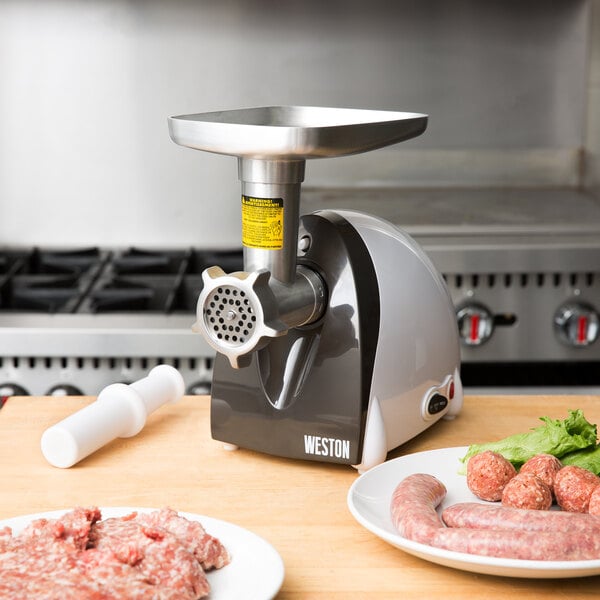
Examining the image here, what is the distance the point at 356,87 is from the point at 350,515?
159cm

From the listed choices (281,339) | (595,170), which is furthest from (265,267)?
(595,170)

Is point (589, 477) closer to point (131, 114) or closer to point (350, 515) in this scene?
point (350, 515)

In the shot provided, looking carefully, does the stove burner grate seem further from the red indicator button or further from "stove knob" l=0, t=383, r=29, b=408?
the red indicator button

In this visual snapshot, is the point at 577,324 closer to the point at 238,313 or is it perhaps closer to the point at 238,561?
the point at 238,313

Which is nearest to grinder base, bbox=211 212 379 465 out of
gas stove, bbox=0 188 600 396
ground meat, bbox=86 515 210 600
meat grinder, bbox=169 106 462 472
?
meat grinder, bbox=169 106 462 472

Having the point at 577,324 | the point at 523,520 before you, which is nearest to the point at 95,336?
the point at 577,324

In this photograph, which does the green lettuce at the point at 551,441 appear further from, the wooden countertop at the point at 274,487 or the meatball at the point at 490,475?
the wooden countertop at the point at 274,487

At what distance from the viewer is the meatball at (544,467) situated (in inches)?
40.8

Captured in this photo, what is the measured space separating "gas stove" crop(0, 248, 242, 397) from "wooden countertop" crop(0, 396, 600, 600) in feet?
1.51

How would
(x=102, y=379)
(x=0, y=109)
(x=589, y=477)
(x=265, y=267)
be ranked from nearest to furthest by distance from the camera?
(x=589, y=477) → (x=265, y=267) → (x=102, y=379) → (x=0, y=109)

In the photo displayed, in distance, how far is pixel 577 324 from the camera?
2.08 meters

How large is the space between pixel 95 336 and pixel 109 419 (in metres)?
0.68

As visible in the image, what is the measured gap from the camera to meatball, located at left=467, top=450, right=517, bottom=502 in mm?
1055

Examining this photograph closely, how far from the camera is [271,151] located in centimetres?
104
